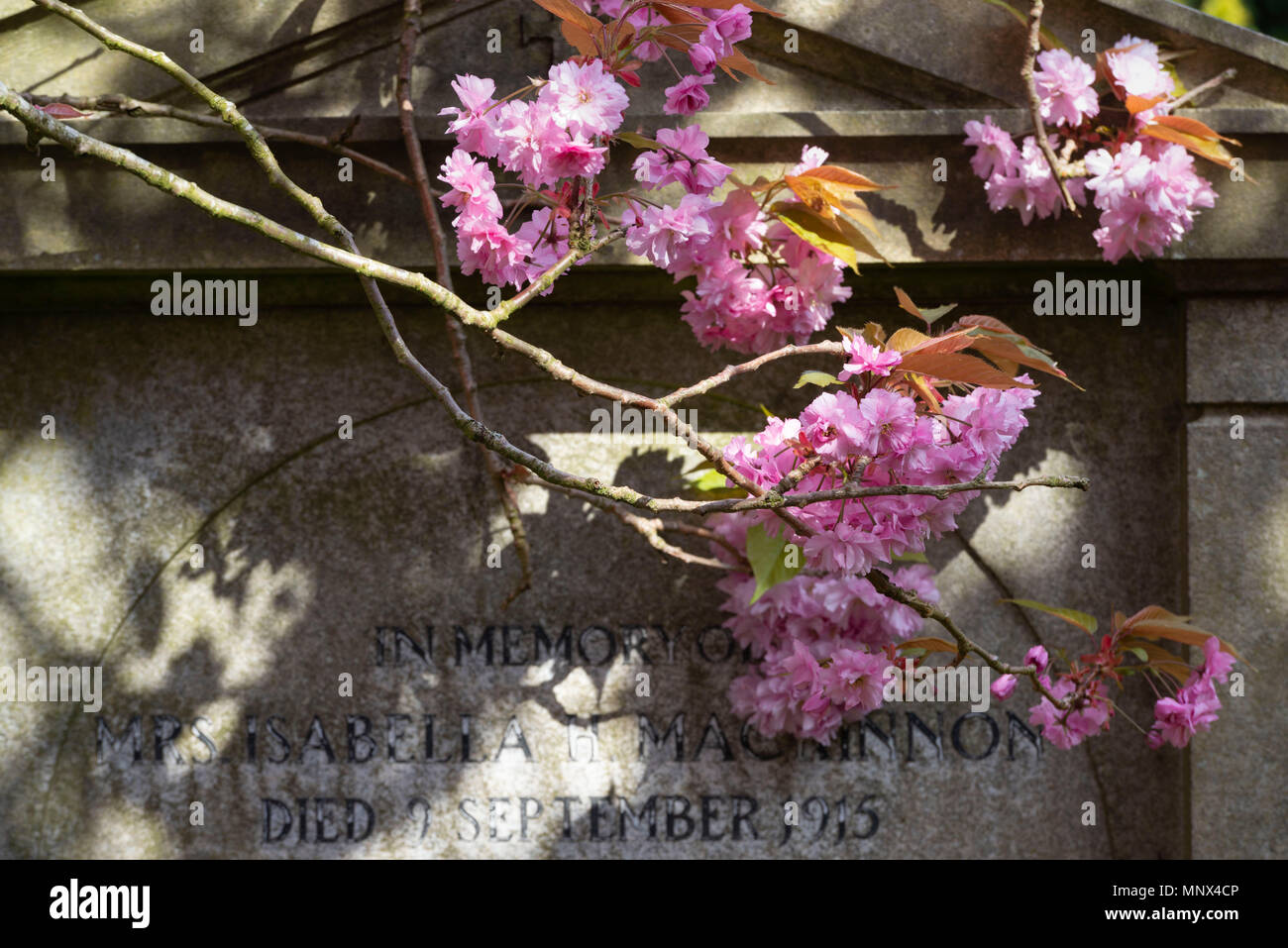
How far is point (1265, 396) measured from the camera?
2.33 m

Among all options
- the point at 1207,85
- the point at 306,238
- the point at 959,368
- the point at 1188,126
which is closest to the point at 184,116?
the point at 306,238

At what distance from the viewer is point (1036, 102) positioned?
2.12 m

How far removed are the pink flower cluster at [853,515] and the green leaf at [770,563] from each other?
0.15 ft

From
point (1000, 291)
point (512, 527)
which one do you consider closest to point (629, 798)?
point (512, 527)

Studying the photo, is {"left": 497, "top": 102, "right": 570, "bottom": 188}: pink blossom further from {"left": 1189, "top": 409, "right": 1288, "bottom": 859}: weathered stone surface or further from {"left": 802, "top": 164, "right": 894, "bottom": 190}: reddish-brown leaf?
{"left": 1189, "top": 409, "right": 1288, "bottom": 859}: weathered stone surface

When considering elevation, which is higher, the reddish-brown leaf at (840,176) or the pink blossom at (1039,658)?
the reddish-brown leaf at (840,176)

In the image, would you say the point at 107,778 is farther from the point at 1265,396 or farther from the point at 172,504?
the point at 1265,396

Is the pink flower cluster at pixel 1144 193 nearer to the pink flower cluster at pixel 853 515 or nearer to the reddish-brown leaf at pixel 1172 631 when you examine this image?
the pink flower cluster at pixel 853 515

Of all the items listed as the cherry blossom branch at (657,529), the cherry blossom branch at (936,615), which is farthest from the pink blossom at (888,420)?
the cherry blossom branch at (657,529)

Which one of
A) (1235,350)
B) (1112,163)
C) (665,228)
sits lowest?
(1235,350)

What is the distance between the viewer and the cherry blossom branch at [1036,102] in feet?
6.88

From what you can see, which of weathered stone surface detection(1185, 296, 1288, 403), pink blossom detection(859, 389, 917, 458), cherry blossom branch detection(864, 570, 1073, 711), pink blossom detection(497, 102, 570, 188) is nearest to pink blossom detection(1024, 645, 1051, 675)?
cherry blossom branch detection(864, 570, 1073, 711)

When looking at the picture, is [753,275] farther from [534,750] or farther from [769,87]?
[534,750]

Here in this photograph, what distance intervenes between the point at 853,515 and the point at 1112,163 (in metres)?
0.99
